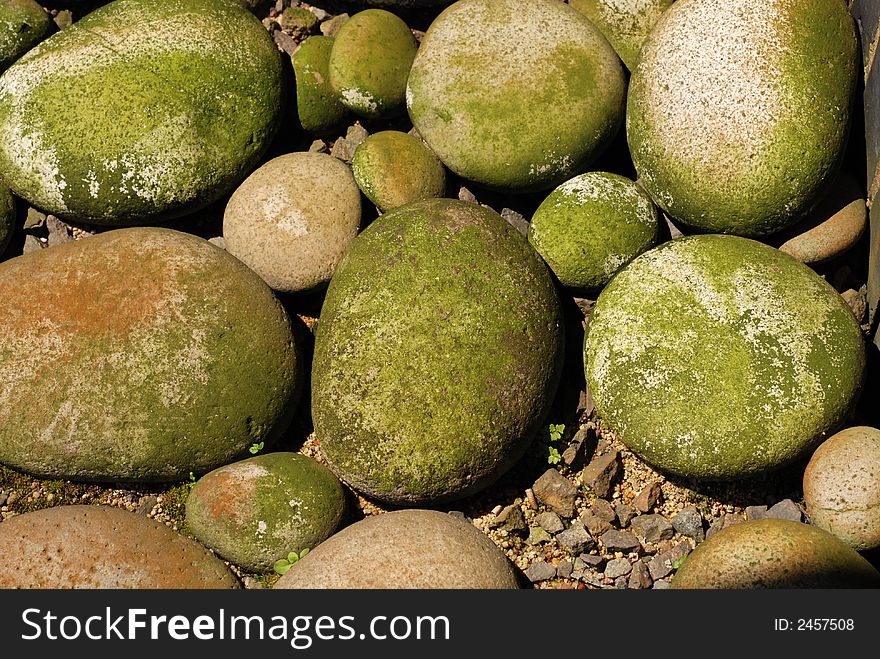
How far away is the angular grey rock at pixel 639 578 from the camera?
4496mm

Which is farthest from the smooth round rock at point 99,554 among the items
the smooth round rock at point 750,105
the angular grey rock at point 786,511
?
the smooth round rock at point 750,105

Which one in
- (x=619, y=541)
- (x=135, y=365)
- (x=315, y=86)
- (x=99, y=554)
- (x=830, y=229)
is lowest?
(x=619, y=541)

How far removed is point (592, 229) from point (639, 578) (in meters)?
1.98

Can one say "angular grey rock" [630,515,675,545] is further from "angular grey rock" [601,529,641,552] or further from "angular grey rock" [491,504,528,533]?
"angular grey rock" [491,504,528,533]

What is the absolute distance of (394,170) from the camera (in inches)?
190

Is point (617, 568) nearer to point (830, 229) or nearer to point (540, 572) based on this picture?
point (540, 572)

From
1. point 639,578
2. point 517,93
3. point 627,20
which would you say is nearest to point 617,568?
point 639,578

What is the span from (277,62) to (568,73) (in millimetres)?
1854

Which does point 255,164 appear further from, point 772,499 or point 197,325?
point 772,499

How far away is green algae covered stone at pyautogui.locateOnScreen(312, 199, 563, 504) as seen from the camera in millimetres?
4223

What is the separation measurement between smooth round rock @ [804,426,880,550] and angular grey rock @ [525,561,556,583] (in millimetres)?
1427

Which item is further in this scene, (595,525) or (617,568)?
(595,525)

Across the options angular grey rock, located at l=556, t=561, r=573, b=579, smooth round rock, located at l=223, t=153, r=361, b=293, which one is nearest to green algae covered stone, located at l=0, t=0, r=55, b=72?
smooth round rock, located at l=223, t=153, r=361, b=293
